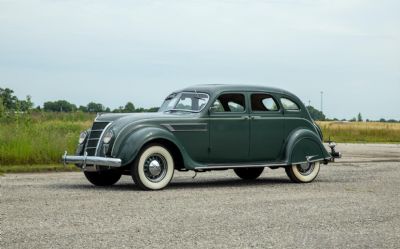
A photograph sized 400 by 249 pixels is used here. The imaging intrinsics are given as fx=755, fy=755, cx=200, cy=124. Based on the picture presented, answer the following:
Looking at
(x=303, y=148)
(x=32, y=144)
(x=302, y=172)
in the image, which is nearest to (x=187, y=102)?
(x=303, y=148)

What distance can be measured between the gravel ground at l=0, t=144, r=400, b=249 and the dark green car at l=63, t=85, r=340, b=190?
1.37 feet

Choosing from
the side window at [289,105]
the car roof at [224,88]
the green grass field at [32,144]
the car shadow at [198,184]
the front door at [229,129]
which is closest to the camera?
the car shadow at [198,184]

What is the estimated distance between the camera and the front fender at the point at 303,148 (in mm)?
14961

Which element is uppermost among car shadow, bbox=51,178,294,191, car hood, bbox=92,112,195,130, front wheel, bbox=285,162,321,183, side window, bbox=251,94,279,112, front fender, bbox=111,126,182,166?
side window, bbox=251,94,279,112

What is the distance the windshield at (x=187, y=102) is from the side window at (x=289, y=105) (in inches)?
73.2

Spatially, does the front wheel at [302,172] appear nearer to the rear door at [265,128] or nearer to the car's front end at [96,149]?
the rear door at [265,128]

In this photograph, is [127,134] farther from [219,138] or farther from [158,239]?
[158,239]

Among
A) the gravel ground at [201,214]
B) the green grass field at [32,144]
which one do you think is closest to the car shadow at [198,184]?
the gravel ground at [201,214]

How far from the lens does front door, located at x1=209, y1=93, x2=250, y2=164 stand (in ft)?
46.6

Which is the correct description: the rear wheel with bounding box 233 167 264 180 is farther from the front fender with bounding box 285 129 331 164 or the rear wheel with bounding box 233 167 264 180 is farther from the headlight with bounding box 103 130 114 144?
the headlight with bounding box 103 130 114 144

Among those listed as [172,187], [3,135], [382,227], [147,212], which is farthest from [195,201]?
[3,135]

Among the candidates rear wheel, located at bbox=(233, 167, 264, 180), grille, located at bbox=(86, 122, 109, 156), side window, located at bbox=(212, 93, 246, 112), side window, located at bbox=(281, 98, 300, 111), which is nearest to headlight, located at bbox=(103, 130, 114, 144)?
grille, located at bbox=(86, 122, 109, 156)

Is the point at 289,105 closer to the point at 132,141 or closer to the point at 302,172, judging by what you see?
the point at 302,172

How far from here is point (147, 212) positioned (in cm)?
1024
